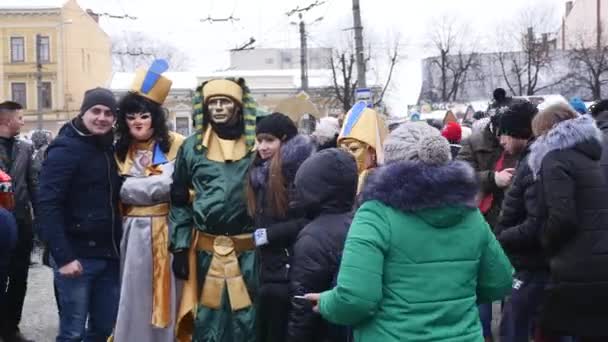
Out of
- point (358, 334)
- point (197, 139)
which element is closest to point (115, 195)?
point (197, 139)

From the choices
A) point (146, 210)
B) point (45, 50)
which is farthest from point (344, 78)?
point (146, 210)

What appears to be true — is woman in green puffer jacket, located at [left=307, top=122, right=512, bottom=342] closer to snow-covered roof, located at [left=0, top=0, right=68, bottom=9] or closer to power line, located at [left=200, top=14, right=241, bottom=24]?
power line, located at [left=200, top=14, right=241, bottom=24]

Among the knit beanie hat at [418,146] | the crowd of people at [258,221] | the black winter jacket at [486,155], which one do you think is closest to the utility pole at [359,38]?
the black winter jacket at [486,155]

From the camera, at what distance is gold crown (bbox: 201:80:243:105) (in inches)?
211

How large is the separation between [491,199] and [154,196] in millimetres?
2862

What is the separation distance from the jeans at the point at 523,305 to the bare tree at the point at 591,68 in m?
36.1

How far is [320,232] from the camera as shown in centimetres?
379

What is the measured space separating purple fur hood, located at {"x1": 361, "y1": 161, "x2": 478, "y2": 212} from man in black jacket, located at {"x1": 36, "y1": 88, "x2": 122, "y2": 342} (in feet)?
8.56

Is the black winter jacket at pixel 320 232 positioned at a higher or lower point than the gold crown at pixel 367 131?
lower

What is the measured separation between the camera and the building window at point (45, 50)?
6038 cm

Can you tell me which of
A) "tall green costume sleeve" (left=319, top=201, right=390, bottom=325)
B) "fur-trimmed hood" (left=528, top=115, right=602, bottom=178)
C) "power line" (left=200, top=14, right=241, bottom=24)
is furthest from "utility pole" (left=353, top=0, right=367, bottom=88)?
"tall green costume sleeve" (left=319, top=201, right=390, bottom=325)

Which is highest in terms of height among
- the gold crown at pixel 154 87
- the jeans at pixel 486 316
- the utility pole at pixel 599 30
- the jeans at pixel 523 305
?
the utility pole at pixel 599 30

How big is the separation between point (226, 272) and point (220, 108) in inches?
40.3

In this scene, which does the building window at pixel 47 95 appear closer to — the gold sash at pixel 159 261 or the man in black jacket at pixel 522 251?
the gold sash at pixel 159 261
